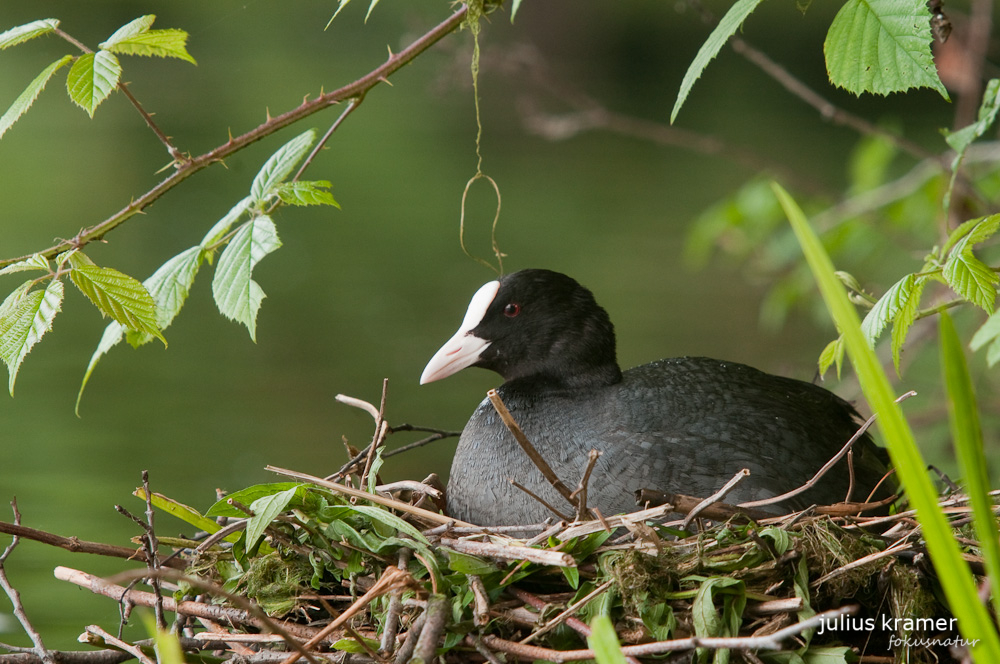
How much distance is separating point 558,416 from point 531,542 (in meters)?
0.61

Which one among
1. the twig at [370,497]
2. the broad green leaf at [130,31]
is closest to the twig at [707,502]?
the twig at [370,497]

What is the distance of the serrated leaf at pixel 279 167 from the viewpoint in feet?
5.75

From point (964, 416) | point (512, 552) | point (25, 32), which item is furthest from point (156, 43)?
point (964, 416)

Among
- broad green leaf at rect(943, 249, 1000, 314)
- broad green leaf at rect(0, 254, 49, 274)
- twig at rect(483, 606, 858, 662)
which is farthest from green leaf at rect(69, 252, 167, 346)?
broad green leaf at rect(943, 249, 1000, 314)

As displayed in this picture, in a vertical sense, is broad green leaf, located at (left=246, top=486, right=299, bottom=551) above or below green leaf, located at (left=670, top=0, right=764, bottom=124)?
below

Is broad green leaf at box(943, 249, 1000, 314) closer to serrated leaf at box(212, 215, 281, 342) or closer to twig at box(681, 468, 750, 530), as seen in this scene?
twig at box(681, 468, 750, 530)

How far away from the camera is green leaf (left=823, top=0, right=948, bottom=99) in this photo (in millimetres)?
1465

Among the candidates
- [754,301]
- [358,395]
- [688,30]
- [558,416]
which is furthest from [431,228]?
[688,30]

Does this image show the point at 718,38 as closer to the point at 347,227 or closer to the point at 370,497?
the point at 370,497

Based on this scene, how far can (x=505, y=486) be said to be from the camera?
2.18 m

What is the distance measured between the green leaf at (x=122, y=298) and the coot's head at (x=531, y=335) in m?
1.02

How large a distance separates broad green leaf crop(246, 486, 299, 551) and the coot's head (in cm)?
82

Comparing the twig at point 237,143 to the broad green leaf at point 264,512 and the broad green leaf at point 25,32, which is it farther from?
the broad green leaf at point 264,512

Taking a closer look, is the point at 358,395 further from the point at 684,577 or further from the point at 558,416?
the point at 684,577
